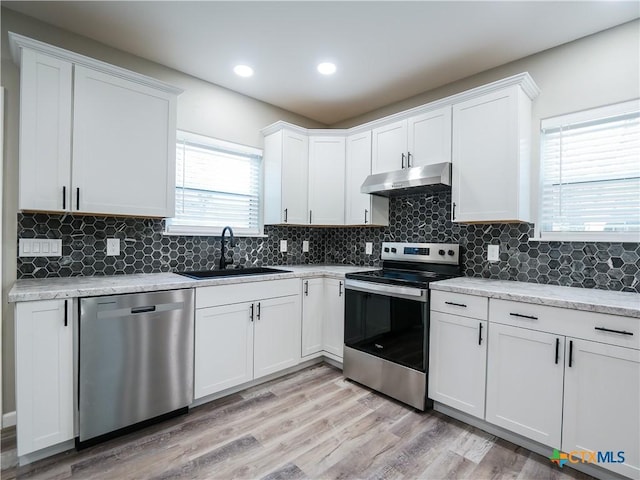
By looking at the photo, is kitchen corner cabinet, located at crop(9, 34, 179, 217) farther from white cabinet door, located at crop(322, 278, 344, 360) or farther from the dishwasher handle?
white cabinet door, located at crop(322, 278, 344, 360)

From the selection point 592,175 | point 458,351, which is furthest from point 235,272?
point 592,175

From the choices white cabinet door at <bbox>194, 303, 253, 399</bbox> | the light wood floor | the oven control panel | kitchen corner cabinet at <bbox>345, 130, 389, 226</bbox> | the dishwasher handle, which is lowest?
the light wood floor

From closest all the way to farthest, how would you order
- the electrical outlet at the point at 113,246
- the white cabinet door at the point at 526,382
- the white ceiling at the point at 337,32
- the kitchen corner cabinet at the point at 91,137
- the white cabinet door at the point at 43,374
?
the white cabinet door at the point at 43,374 → the white cabinet door at the point at 526,382 → the kitchen corner cabinet at the point at 91,137 → the white ceiling at the point at 337,32 → the electrical outlet at the point at 113,246

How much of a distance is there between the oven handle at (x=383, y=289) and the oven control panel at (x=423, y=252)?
2.08 feet

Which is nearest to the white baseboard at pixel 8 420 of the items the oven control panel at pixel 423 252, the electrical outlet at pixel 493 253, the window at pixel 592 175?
the oven control panel at pixel 423 252

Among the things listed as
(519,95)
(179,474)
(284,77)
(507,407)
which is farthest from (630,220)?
(179,474)

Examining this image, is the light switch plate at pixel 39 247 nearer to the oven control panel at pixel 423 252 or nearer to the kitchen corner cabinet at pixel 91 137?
the kitchen corner cabinet at pixel 91 137

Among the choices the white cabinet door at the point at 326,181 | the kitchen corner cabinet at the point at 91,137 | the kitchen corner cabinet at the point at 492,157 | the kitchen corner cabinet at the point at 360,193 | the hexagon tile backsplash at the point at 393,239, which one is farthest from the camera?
the white cabinet door at the point at 326,181

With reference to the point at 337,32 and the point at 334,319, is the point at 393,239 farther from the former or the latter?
the point at 337,32

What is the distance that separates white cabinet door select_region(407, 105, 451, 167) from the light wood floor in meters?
2.02

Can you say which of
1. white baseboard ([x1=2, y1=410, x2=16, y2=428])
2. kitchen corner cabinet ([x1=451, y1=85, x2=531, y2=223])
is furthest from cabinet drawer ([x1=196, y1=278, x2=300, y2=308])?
kitchen corner cabinet ([x1=451, y1=85, x2=531, y2=223])

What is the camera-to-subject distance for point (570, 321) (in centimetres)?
170

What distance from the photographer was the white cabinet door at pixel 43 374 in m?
1.64

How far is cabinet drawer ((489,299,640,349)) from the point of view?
154cm
